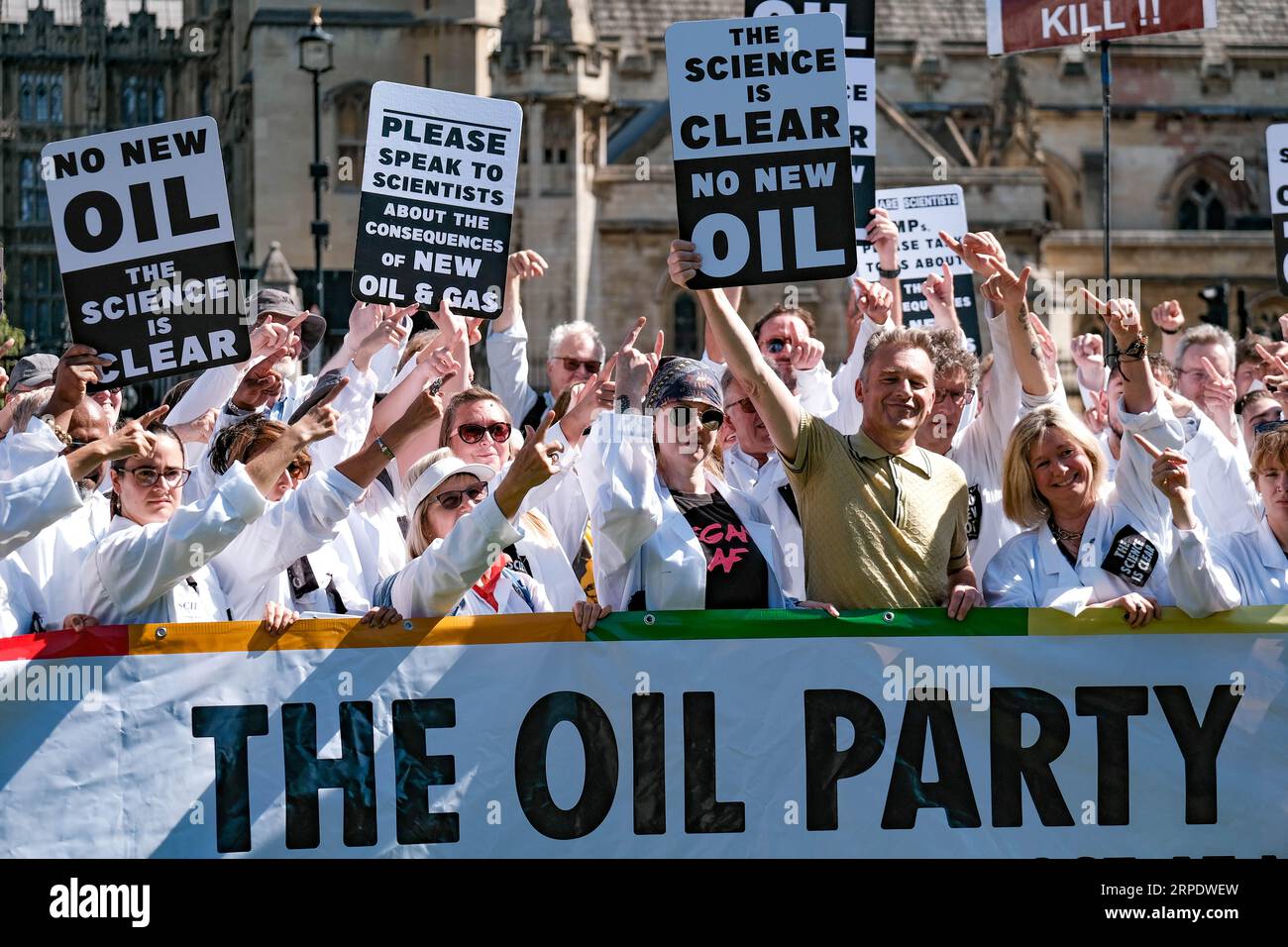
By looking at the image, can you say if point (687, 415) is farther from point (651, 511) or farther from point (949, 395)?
point (949, 395)

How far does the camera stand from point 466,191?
26.8 feet

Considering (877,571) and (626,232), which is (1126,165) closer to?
(626,232)

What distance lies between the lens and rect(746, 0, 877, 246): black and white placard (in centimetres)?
932

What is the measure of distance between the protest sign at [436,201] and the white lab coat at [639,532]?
255 cm

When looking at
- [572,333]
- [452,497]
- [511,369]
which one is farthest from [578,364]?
[452,497]

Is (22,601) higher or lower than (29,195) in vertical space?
lower

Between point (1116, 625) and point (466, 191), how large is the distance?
3713mm

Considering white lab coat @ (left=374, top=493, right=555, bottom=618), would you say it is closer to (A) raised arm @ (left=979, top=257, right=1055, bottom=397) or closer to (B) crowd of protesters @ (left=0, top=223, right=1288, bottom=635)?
(B) crowd of protesters @ (left=0, top=223, right=1288, bottom=635)

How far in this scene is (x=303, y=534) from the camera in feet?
18.3

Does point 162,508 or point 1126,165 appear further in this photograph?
point 1126,165

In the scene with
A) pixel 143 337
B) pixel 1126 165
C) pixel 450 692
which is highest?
pixel 1126 165

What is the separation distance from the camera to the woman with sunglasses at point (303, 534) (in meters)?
5.46

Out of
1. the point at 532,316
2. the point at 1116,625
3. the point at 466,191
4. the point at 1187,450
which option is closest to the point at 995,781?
the point at 1116,625

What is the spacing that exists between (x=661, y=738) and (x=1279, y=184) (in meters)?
5.17
